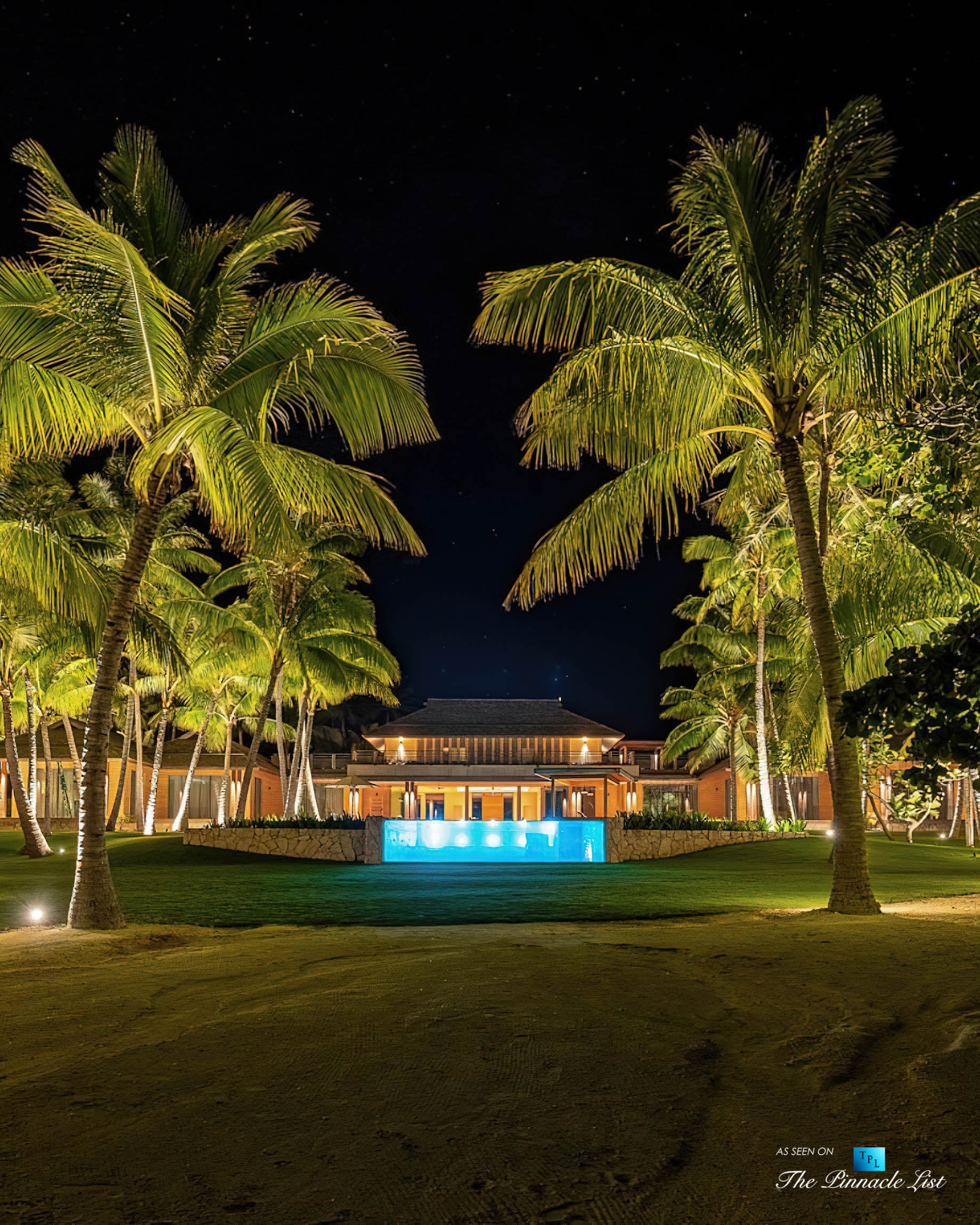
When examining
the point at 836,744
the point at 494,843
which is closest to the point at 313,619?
the point at 494,843

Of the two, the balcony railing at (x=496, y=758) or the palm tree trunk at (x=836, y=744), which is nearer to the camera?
the palm tree trunk at (x=836, y=744)

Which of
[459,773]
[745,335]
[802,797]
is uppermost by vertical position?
[745,335]

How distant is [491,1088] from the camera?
16.0 ft

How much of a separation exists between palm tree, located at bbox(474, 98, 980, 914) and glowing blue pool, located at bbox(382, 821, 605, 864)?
571 inches

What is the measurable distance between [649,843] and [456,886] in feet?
29.7

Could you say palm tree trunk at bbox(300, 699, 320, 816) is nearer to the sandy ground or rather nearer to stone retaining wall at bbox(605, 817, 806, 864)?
stone retaining wall at bbox(605, 817, 806, 864)

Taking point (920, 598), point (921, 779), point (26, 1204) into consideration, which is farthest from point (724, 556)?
point (26, 1204)

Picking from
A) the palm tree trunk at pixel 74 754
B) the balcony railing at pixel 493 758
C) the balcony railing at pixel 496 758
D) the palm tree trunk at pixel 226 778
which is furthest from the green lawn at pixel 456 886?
the balcony railing at pixel 496 758

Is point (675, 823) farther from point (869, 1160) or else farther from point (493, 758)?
point (869, 1160)

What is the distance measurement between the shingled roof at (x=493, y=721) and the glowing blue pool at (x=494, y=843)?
14.9m

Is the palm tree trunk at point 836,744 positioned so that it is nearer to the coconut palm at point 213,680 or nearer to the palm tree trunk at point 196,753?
the coconut palm at point 213,680

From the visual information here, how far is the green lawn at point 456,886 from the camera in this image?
45.4ft

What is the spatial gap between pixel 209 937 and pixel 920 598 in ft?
35.9

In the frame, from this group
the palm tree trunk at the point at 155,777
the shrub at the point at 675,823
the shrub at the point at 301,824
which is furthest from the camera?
the palm tree trunk at the point at 155,777
